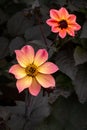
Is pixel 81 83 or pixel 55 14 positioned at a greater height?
pixel 55 14

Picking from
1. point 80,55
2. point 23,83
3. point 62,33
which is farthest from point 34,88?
point 80,55

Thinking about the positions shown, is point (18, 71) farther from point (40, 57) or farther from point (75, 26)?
point (75, 26)

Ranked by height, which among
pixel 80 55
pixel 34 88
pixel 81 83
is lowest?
pixel 81 83

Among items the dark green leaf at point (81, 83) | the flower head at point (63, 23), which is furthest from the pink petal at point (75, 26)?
the dark green leaf at point (81, 83)

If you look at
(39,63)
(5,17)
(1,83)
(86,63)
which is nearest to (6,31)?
(5,17)

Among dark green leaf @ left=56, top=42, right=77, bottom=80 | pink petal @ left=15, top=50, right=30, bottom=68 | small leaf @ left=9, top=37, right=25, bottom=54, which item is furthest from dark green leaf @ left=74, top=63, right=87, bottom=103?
pink petal @ left=15, top=50, right=30, bottom=68

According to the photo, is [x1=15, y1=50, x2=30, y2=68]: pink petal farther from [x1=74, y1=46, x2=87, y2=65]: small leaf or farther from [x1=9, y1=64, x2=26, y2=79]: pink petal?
[x1=74, y1=46, x2=87, y2=65]: small leaf

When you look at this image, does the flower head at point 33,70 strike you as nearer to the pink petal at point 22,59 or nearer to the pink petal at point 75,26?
the pink petal at point 22,59

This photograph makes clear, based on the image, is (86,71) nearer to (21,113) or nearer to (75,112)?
(75,112)

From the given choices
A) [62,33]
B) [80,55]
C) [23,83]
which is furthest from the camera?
[80,55]
